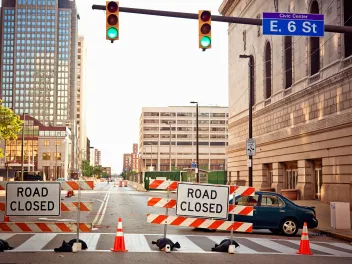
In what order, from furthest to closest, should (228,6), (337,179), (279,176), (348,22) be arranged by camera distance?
1. (228,6)
2. (279,176)
3. (337,179)
4. (348,22)

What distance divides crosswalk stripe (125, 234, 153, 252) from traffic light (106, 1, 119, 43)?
555 centimetres

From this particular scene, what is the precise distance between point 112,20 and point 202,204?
219 inches

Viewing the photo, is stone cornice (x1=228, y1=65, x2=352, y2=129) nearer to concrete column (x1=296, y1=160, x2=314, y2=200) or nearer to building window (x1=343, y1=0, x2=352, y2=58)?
building window (x1=343, y1=0, x2=352, y2=58)

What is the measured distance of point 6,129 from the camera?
48.1 m

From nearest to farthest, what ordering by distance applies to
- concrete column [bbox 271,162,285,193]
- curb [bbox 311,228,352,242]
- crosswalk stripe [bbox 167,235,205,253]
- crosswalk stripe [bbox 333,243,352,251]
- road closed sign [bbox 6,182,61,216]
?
road closed sign [bbox 6,182,61,216] < crosswalk stripe [bbox 167,235,205,253] < crosswalk stripe [bbox 333,243,352,251] < curb [bbox 311,228,352,242] < concrete column [bbox 271,162,285,193]

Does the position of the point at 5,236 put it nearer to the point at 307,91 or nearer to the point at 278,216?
the point at 278,216

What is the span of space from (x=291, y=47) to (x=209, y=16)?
93.6 ft

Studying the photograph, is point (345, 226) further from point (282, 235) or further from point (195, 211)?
point (195, 211)

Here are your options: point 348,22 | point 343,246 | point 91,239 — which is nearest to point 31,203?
point 91,239

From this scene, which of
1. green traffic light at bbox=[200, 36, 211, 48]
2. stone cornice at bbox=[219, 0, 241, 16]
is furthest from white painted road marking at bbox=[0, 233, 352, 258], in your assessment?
stone cornice at bbox=[219, 0, 241, 16]

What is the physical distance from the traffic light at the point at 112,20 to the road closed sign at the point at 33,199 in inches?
179

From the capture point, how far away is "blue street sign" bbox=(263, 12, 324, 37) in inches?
609

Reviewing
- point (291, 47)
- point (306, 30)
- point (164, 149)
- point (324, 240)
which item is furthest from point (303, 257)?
point (164, 149)

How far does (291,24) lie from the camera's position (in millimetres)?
15492
